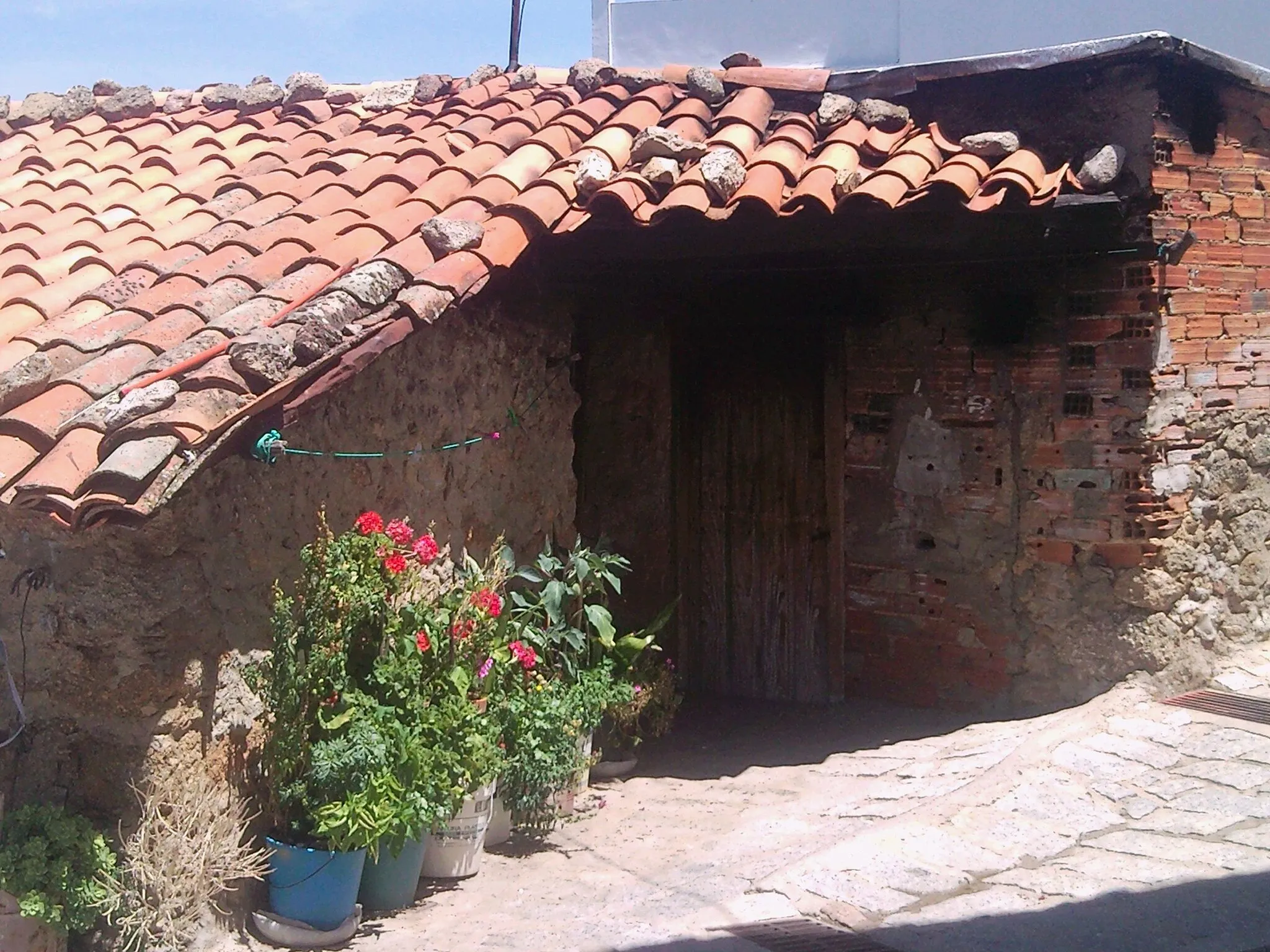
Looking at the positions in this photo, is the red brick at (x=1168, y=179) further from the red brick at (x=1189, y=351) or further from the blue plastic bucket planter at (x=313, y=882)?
the blue plastic bucket planter at (x=313, y=882)

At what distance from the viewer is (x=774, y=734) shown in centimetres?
670

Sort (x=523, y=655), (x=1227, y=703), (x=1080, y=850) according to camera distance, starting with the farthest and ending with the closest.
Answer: (x=1227, y=703) < (x=523, y=655) < (x=1080, y=850)

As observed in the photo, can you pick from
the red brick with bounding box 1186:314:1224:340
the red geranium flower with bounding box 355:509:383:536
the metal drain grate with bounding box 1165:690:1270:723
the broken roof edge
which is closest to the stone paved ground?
the metal drain grate with bounding box 1165:690:1270:723

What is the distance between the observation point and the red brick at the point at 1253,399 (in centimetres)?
627

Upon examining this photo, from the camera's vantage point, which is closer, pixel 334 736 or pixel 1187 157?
pixel 334 736

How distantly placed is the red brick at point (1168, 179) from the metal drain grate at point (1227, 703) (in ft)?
8.00

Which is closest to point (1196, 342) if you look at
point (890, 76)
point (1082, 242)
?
point (1082, 242)

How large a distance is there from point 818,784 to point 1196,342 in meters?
2.85

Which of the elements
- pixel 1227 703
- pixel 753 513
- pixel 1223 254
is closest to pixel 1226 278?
pixel 1223 254

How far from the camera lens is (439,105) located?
7020 millimetres

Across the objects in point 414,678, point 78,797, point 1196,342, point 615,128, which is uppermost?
point 615,128

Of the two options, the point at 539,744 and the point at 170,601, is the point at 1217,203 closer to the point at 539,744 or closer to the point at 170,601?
the point at 539,744

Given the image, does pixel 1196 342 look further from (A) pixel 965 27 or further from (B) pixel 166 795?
(B) pixel 166 795

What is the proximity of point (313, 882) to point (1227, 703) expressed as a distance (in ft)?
14.0
